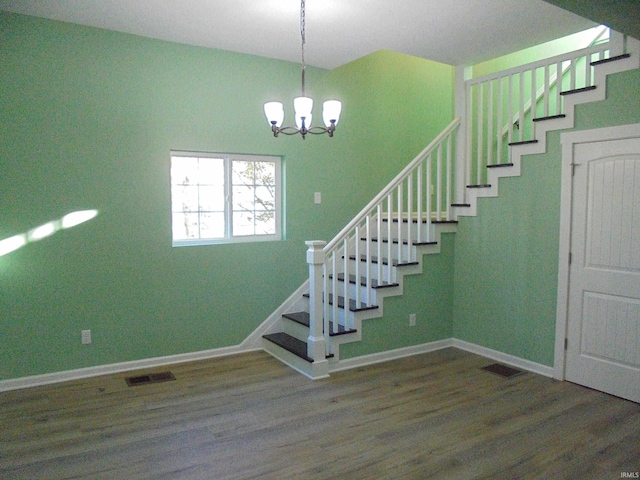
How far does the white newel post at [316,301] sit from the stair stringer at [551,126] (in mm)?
1649

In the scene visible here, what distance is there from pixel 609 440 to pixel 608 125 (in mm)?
2209

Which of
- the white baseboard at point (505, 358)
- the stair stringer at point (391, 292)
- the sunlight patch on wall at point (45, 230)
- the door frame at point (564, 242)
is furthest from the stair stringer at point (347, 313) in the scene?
the sunlight patch on wall at point (45, 230)

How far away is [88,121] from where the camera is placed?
3893 mm

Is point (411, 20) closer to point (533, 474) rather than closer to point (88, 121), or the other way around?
point (88, 121)

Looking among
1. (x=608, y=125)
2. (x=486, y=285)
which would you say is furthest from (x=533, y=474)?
(x=608, y=125)

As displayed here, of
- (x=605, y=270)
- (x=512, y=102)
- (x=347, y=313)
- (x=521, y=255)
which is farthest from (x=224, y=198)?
(x=605, y=270)

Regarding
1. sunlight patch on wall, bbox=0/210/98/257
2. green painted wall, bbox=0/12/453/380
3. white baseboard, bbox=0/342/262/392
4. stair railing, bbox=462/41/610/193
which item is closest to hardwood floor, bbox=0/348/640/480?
white baseboard, bbox=0/342/262/392

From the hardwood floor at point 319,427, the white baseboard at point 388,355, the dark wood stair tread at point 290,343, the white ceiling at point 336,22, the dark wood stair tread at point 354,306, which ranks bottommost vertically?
the hardwood floor at point 319,427

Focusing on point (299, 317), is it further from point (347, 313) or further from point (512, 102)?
point (512, 102)

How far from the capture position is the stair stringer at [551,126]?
3.45 metres

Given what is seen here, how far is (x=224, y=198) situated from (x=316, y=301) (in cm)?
144

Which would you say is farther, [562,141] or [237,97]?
[237,97]

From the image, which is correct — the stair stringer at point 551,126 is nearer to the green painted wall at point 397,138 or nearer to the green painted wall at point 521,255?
the green painted wall at point 521,255

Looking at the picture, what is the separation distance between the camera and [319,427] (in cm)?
311
